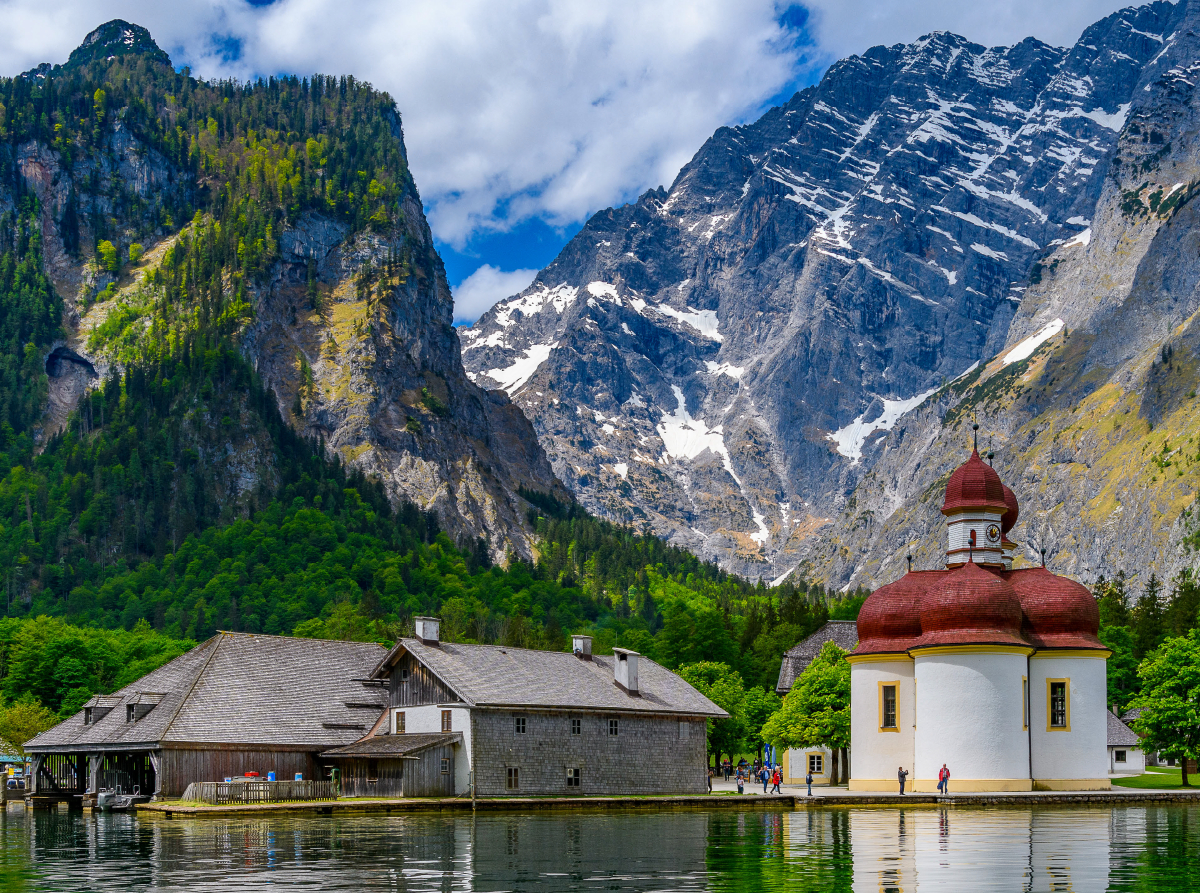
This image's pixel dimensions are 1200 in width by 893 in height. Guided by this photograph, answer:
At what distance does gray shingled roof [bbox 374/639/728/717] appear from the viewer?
7988cm

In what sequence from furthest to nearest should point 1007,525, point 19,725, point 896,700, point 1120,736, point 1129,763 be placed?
point 1129,763
point 1120,736
point 19,725
point 1007,525
point 896,700

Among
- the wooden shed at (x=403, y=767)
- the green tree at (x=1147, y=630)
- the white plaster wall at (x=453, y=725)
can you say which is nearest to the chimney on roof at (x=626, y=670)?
the white plaster wall at (x=453, y=725)

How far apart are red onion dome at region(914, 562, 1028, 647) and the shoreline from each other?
8.09m

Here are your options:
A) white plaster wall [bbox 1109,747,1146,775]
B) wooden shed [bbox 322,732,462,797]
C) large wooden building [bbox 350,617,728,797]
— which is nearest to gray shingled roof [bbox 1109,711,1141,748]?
white plaster wall [bbox 1109,747,1146,775]

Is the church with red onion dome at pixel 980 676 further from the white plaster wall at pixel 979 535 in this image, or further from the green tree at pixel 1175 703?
the green tree at pixel 1175 703

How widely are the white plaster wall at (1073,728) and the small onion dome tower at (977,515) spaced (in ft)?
25.2

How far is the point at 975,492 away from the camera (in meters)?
83.4

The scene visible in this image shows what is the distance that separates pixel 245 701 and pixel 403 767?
34.2 feet

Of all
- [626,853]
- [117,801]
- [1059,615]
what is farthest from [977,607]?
[117,801]

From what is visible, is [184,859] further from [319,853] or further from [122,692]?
[122,692]

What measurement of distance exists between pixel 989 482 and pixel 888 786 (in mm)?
18397

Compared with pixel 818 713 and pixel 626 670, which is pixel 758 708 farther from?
pixel 626 670

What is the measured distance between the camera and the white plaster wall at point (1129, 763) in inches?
4466

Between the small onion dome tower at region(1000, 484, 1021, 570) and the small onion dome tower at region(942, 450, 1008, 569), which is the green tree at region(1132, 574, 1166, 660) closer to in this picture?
the small onion dome tower at region(1000, 484, 1021, 570)
